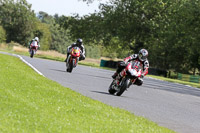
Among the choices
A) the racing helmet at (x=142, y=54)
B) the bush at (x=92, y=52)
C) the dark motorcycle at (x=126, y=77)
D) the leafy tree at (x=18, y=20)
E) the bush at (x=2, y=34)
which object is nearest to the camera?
the racing helmet at (x=142, y=54)

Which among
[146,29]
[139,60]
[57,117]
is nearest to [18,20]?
[146,29]

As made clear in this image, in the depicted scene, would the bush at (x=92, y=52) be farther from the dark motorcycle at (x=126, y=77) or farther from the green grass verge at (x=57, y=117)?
the green grass verge at (x=57, y=117)

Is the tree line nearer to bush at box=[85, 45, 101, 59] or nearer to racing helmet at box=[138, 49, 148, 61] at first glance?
racing helmet at box=[138, 49, 148, 61]

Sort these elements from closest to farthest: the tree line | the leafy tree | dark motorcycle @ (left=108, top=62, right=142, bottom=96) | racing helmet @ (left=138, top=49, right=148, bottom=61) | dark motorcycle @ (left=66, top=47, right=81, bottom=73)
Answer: racing helmet @ (left=138, top=49, right=148, bottom=61)
dark motorcycle @ (left=108, top=62, right=142, bottom=96)
dark motorcycle @ (left=66, top=47, right=81, bottom=73)
the tree line
the leafy tree

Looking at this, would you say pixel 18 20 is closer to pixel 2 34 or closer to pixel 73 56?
pixel 2 34

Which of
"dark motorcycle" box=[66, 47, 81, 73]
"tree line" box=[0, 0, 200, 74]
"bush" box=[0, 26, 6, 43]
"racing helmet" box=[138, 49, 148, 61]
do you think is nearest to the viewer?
"racing helmet" box=[138, 49, 148, 61]

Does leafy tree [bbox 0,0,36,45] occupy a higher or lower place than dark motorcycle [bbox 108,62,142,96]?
higher

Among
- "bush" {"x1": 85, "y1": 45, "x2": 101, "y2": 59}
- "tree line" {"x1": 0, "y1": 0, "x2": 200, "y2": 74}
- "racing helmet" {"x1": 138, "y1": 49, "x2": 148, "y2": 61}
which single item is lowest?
"bush" {"x1": 85, "y1": 45, "x2": 101, "y2": 59}

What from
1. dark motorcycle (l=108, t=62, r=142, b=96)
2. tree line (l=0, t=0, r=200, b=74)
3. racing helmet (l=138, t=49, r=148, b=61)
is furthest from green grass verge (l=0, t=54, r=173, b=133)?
tree line (l=0, t=0, r=200, b=74)

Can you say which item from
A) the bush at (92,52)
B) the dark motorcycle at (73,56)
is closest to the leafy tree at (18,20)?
the bush at (92,52)

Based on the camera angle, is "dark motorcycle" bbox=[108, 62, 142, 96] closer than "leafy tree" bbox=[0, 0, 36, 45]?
Answer: Yes

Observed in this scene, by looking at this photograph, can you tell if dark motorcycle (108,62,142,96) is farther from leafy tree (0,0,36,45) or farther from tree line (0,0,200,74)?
leafy tree (0,0,36,45)

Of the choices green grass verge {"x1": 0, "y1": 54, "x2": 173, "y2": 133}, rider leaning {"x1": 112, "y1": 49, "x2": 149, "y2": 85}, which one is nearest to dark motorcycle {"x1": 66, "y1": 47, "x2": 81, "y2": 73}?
rider leaning {"x1": 112, "y1": 49, "x2": 149, "y2": 85}

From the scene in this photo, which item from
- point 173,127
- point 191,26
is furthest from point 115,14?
point 173,127
